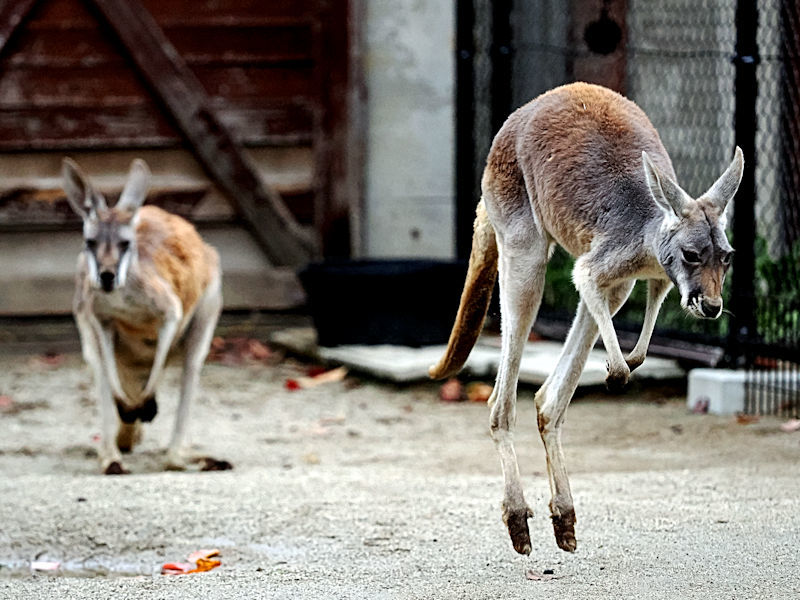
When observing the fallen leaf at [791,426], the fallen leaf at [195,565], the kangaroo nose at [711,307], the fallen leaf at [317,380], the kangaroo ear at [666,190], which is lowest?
the fallen leaf at [317,380]

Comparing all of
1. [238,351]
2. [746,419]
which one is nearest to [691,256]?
[746,419]

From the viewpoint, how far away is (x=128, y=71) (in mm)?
9047

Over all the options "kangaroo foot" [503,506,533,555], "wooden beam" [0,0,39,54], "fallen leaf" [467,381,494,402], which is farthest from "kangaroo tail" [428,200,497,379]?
"wooden beam" [0,0,39,54]

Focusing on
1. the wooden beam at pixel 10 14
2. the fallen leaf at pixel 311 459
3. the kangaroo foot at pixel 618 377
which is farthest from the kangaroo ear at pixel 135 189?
the kangaroo foot at pixel 618 377

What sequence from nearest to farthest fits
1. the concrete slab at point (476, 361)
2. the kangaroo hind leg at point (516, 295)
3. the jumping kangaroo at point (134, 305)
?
1. the kangaroo hind leg at point (516, 295)
2. the jumping kangaroo at point (134, 305)
3. the concrete slab at point (476, 361)

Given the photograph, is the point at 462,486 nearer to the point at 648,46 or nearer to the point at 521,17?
the point at 648,46

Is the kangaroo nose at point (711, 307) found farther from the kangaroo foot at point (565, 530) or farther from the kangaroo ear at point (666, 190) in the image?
the kangaroo foot at point (565, 530)

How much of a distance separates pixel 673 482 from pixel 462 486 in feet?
2.72

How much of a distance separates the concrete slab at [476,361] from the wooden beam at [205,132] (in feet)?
3.15

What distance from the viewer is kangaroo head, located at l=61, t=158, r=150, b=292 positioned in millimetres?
5645

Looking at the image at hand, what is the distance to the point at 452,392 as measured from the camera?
24.5 feet

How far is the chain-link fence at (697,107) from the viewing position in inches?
256

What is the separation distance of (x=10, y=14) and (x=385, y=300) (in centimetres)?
343

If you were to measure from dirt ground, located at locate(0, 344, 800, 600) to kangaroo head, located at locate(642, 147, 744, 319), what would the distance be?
948 mm
